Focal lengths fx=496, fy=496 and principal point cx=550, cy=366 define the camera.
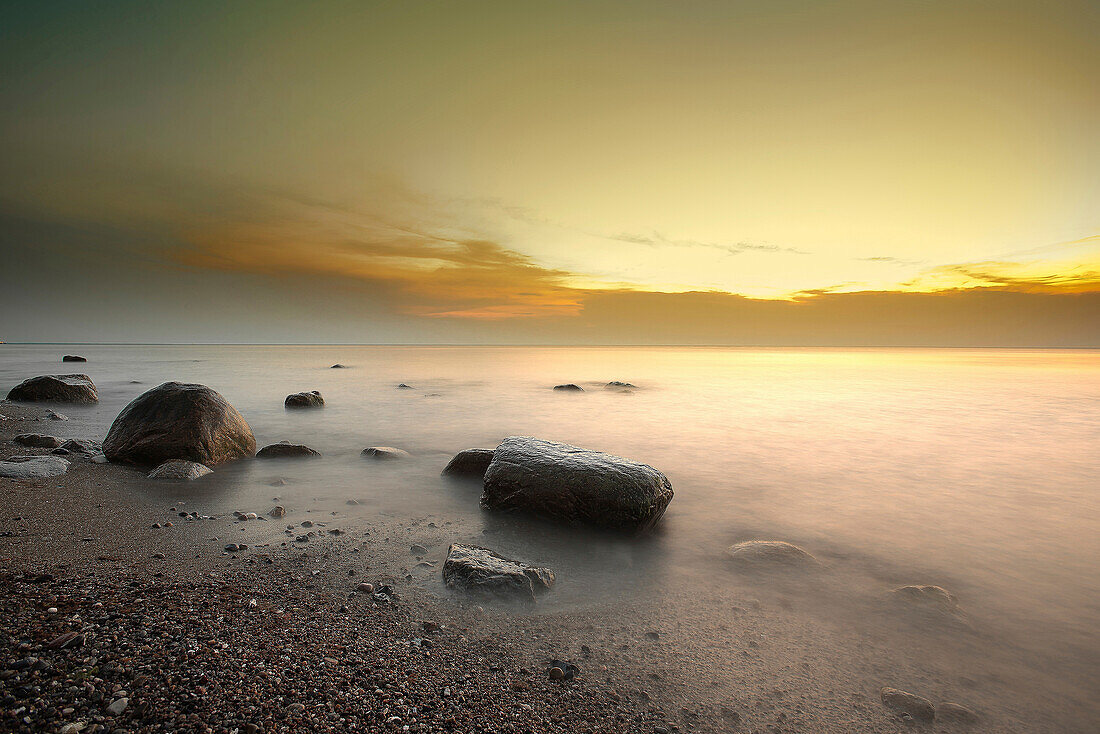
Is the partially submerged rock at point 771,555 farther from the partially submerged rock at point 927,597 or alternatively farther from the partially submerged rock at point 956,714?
the partially submerged rock at point 956,714

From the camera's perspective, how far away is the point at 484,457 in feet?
23.3

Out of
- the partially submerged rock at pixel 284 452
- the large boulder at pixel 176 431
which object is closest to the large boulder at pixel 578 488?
the partially submerged rock at pixel 284 452

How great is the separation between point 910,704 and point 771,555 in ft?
6.27

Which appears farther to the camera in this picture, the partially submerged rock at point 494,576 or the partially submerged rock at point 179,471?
the partially submerged rock at point 179,471

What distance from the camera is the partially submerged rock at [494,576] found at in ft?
11.9

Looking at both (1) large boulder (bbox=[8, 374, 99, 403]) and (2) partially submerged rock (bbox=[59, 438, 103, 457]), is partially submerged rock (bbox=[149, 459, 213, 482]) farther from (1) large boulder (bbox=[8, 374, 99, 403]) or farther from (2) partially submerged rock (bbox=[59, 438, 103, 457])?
(1) large boulder (bbox=[8, 374, 99, 403])

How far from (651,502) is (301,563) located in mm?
3285

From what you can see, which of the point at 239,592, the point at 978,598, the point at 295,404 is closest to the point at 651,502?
the point at 978,598

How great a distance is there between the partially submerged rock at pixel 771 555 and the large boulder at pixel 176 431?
6.91 m

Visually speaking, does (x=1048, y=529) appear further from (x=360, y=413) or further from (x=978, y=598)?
(x=360, y=413)

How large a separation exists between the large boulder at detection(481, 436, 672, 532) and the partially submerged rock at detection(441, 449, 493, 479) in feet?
4.15

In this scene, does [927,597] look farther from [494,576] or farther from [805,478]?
[805,478]

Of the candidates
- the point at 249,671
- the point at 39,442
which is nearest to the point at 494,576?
the point at 249,671

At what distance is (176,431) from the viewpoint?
6.91m
